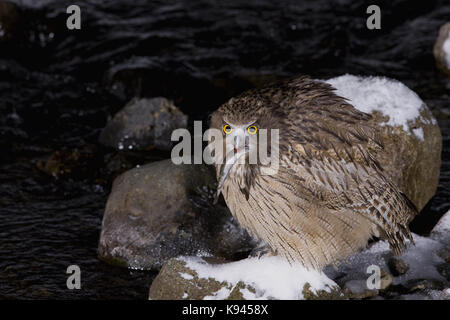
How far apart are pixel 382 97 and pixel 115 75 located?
412cm

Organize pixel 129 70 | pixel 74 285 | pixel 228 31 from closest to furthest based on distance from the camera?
pixel 74 285 < pixel 129 70 < pixel 228 31

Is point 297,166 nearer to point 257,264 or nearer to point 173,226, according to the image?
point 257,264

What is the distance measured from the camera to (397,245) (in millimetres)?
4895

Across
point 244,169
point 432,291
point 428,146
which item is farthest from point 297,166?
point 428,146

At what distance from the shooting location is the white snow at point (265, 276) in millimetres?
4699

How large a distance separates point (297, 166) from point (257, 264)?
0.89 meters

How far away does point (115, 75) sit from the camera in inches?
341

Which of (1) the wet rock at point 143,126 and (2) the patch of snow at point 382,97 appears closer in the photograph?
(2) the patch of snow at point 382,97

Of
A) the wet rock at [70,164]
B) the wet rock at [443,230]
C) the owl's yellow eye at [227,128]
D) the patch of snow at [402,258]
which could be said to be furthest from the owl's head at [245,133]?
the wet rock at [70,164]

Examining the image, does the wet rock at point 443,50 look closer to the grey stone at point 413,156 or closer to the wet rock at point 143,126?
the grey stone at point 413,156

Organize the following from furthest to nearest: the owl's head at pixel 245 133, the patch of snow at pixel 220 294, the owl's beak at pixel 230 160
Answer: the patch of snow at pixel 220 294, the owl's beak at pixel 230 160, the owl's head at pixel 245 133

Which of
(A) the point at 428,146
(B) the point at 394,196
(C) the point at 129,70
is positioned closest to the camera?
(B) the point at 394,196

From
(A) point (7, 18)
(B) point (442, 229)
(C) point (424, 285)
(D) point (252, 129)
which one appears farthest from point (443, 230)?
(A) point (7, 18)

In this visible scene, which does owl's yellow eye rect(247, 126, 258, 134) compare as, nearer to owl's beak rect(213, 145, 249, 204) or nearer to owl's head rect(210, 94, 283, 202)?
owl's head rect(210, 94, 283, 202)
